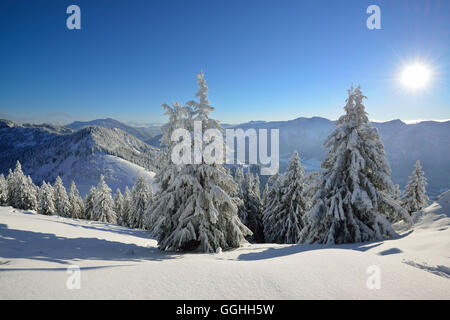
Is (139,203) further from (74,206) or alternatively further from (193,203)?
(193,203)

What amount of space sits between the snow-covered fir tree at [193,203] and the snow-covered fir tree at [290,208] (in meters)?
13.1

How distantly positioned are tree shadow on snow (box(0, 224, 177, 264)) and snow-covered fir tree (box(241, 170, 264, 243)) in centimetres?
2278

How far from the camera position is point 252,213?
104ft

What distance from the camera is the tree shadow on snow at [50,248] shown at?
6.57 m

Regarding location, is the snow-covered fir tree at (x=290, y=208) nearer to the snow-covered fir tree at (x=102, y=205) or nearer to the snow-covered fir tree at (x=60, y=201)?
the snow-covered fir tree at (x=102, y=205)

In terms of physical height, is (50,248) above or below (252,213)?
above

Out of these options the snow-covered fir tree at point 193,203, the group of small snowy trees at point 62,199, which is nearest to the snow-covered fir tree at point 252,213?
the group of small snowy trees at point 62,199

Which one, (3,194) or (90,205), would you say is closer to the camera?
(3,194)

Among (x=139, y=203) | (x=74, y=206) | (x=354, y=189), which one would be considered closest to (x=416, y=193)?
(x=354, y=189)

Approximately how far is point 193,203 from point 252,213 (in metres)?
22.6

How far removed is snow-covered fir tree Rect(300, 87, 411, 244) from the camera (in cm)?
1015

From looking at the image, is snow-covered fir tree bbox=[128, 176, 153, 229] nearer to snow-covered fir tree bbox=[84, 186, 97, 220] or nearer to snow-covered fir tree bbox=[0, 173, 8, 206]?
snow-covered fir tree bbox=[84, 186, 97, 220]

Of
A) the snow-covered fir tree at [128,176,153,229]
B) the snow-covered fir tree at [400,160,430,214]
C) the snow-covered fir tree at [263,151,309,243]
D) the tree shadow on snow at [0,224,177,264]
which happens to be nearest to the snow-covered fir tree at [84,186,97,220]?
the snow-covered fir tree at [128,176,153,229]
